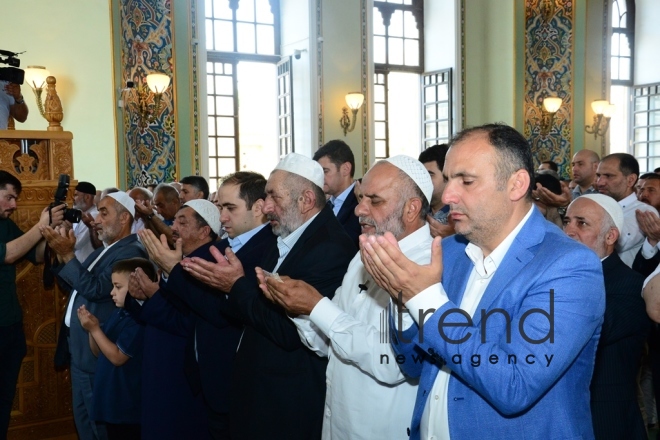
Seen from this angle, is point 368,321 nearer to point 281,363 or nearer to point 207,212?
point 281,363

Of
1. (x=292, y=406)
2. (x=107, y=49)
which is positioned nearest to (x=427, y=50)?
(x=107, y=49)

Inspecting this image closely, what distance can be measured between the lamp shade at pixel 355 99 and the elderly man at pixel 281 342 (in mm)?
7269

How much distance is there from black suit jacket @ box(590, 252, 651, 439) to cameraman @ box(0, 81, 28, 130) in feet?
12.6

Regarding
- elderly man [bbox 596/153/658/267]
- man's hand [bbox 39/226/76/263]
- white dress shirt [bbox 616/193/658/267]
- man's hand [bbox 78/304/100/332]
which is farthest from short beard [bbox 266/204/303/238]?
elderly man [bbox 596/153/658/267]

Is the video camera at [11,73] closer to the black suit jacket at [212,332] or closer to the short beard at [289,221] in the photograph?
the black suit jacket at [212,332]

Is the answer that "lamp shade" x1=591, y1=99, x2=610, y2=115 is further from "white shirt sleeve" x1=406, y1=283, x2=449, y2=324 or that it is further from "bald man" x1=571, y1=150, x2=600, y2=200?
"white shirt sleeve" x1=406, y1=283, x2=449, y2=324

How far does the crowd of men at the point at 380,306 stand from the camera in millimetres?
1618

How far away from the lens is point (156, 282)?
11.5ft

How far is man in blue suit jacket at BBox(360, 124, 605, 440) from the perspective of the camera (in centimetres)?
156

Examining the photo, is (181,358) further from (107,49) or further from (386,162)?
(107,49)

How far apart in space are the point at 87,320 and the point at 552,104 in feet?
30.3

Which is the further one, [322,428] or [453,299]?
[322,428]

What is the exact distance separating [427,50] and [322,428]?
391 inches

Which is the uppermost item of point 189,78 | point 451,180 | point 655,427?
point 189,78
